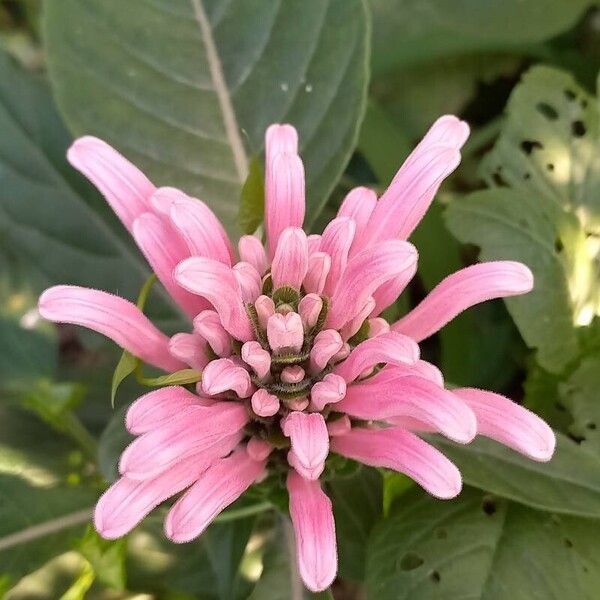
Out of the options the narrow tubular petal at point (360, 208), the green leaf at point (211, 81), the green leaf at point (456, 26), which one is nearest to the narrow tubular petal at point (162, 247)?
the narrow tubular petal at point (360, 208)

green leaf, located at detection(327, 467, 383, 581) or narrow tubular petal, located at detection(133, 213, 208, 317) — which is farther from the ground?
narrow tubular petal, located at detection(133, 213, 208, 317)

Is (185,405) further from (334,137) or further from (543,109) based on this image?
(543,109)

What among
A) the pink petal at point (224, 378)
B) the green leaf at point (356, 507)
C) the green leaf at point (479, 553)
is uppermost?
the pink petal at point (224, 378)

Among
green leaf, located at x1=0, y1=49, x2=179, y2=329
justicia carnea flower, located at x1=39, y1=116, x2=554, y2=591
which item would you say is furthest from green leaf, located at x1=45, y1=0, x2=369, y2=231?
justicia carnea flower, located at x1=39, y1=116, x2=554, y2=591

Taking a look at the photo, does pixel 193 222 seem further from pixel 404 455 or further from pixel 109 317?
pixel 404 455

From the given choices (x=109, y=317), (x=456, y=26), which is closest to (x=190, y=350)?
(x=109, y=317)

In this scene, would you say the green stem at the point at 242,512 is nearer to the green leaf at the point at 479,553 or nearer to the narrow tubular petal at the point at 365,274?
the green leaf at the point at 479,553

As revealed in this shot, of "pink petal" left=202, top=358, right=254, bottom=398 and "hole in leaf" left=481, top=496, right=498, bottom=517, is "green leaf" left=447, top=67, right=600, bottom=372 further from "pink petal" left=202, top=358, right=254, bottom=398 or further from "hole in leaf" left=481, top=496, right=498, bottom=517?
"pink petal" left=202, top=358, right=254, bottom=398
